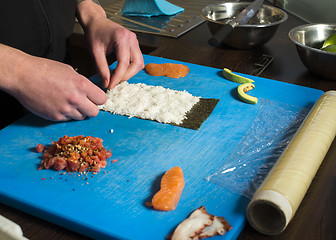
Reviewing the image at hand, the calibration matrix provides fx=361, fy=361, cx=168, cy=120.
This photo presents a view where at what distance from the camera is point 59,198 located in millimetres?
1120

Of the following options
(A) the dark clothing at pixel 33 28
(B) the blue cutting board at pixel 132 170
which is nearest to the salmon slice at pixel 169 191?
(B) the blue cutting board at pixel 132 170

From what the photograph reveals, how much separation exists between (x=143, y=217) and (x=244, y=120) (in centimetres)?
67

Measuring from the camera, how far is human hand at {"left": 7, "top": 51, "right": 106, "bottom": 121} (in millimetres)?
1331

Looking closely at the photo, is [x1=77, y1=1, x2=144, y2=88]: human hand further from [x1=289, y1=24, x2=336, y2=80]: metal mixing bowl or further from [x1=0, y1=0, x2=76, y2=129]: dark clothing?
[x1=289, y1=24, x2=336, y2=80]: metal mixing bowl

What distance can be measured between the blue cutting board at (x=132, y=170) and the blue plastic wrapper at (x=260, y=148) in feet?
0.09

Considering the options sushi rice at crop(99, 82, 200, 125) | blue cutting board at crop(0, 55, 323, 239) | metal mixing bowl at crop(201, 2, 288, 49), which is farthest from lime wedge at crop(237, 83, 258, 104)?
metal mixing bowl at crop(201, 2, 288, 49)

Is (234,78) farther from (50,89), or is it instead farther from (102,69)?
(50,89)

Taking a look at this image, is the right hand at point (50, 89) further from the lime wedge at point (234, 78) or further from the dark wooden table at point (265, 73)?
the lime wedge at point (234, 78)

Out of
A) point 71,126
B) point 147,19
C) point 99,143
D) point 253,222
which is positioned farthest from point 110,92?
point 147,19

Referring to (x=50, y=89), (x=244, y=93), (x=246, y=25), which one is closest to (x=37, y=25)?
(x=50, y=89)

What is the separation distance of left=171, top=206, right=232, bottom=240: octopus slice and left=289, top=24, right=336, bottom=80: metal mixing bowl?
1092mm

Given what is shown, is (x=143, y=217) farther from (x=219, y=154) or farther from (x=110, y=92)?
(x=110, y=92)

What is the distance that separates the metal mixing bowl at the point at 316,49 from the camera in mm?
1729

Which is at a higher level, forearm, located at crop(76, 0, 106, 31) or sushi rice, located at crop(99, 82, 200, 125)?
forearm, located at crop(76, 0, 106, 31)
